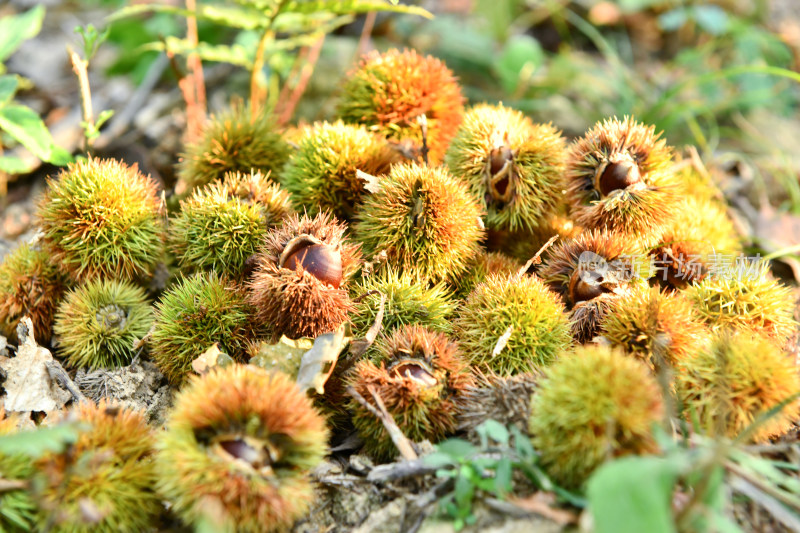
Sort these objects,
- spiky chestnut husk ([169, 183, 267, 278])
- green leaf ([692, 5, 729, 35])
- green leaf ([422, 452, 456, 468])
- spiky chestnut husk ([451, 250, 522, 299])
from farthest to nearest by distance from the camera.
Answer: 1. green leaf ([692, 5, 729, 35])
2. spiky chestnut husk ([451, 250, 522, 299])
3. spiky chestnut husk ([169, 183, 267, 278])
4. green leaf ([422, 452, 456, 468])

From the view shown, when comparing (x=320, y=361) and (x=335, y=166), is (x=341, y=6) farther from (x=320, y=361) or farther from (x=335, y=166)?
(x=320, y=361)

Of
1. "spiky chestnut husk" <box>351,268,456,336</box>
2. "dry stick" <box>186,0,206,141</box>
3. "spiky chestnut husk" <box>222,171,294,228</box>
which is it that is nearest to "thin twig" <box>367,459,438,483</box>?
"spiky chestnut husk" <box>351,268,456,336</box>

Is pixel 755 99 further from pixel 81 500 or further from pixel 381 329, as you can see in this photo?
pixel 81 500

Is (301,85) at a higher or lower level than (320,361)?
lower

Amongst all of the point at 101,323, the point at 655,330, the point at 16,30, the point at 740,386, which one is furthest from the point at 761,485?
the point at 16,30

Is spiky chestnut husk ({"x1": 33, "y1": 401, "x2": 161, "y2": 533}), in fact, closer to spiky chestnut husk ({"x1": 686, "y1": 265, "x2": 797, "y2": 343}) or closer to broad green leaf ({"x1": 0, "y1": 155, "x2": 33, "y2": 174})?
broad green leaf ({"x1": 0, "y1": 155, "x2": 33, "y2": 174})

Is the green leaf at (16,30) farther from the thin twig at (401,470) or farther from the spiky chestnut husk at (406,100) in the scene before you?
the thin twig at (401,470)
